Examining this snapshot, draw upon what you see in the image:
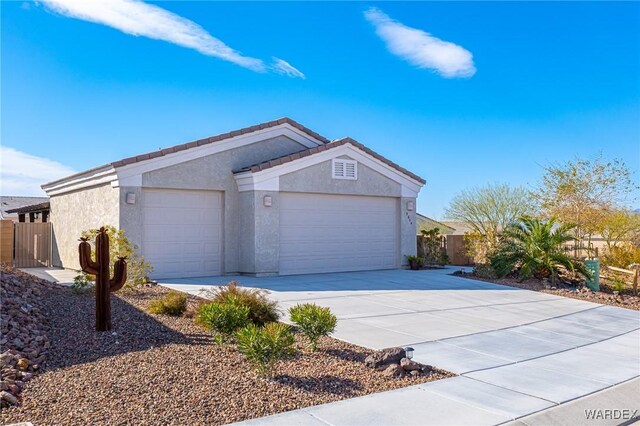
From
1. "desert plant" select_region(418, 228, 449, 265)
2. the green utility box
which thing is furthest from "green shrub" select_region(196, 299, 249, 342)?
"desert plant" select_region(418, 228, 449, 265)

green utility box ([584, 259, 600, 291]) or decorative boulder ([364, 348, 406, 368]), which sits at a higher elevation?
green utility box ([584, 259, 600, 291])

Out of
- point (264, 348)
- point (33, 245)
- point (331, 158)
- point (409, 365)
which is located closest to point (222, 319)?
point (264, 348)

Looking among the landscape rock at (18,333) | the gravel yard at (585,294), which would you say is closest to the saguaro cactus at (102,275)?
the landscape rock at (18,333)

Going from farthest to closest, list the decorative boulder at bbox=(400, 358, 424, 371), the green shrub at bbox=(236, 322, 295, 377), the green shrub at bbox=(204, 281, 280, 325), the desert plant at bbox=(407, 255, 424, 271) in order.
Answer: the desert plant at bbox=(407, 255, 424, 271) → the green shrub at bbox=(204, 281, 280, 325) → the decorative boulder at bbox=(400, 358, 424, 371) → the green shrub at bbox=(236, 322, 295, 377)

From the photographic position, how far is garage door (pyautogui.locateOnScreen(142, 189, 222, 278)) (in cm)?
1534

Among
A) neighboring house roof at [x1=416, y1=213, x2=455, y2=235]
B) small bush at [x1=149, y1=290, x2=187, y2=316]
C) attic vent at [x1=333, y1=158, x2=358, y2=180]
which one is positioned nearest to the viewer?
small bush at [x1=149, y1=290, x2=187, y2=316]

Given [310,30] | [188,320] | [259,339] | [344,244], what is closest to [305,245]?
[344,244]

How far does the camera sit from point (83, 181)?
16953 mm

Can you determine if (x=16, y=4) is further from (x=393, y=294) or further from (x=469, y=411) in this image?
(x=469, y=411)

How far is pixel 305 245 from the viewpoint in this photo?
1730 cm

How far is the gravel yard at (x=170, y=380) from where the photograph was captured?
4.88 m

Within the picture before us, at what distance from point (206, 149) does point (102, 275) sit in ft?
28.1

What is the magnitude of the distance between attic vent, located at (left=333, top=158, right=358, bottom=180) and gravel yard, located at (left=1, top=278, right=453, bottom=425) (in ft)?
33.7

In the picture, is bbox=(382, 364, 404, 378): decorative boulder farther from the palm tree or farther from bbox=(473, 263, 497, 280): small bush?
bbox=(473, 263, 497, 280): small bush
